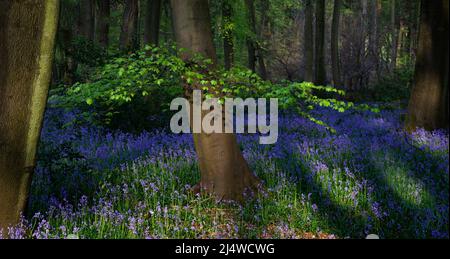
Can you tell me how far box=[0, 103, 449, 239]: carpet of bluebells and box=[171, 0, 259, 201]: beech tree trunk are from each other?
0.22 metres

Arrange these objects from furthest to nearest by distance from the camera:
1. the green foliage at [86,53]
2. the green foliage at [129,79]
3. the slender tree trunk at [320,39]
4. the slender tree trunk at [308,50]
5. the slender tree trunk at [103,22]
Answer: the slender tree trunk at [308,50] → the slender tree trunk at [320,39] → the slender tree trunk at [103,22] → the green foliage at [86,53] → the green foliage at [129,79]

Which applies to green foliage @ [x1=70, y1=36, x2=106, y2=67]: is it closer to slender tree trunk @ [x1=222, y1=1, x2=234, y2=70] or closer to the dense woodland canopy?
the dense woodland canopy

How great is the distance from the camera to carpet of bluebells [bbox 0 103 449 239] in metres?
4.73

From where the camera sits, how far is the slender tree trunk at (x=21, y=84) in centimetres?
386

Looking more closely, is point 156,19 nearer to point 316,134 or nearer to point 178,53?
point 316,134

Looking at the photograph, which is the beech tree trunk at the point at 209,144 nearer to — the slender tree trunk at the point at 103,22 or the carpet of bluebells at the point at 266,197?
the carpet of bluebells at the point at 266,197

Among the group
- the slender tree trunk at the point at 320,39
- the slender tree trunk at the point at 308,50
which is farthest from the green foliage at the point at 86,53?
the slender tree trunk at the point at 320,39

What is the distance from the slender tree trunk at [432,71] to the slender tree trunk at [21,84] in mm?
7807

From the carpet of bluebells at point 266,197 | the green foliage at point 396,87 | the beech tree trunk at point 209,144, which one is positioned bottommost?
the carpet of bluebells at point 266,197

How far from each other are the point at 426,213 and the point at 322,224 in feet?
3.88

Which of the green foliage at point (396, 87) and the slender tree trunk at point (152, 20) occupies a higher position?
the slender tree trunk at point (152, 20)

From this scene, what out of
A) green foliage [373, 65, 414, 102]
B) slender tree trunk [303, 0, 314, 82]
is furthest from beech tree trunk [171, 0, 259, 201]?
green foliage [373, 65, 414, 102]

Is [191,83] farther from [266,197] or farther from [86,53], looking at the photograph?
[86,53]

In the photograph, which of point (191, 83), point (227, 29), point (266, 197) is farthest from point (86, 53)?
point (227, 29)
